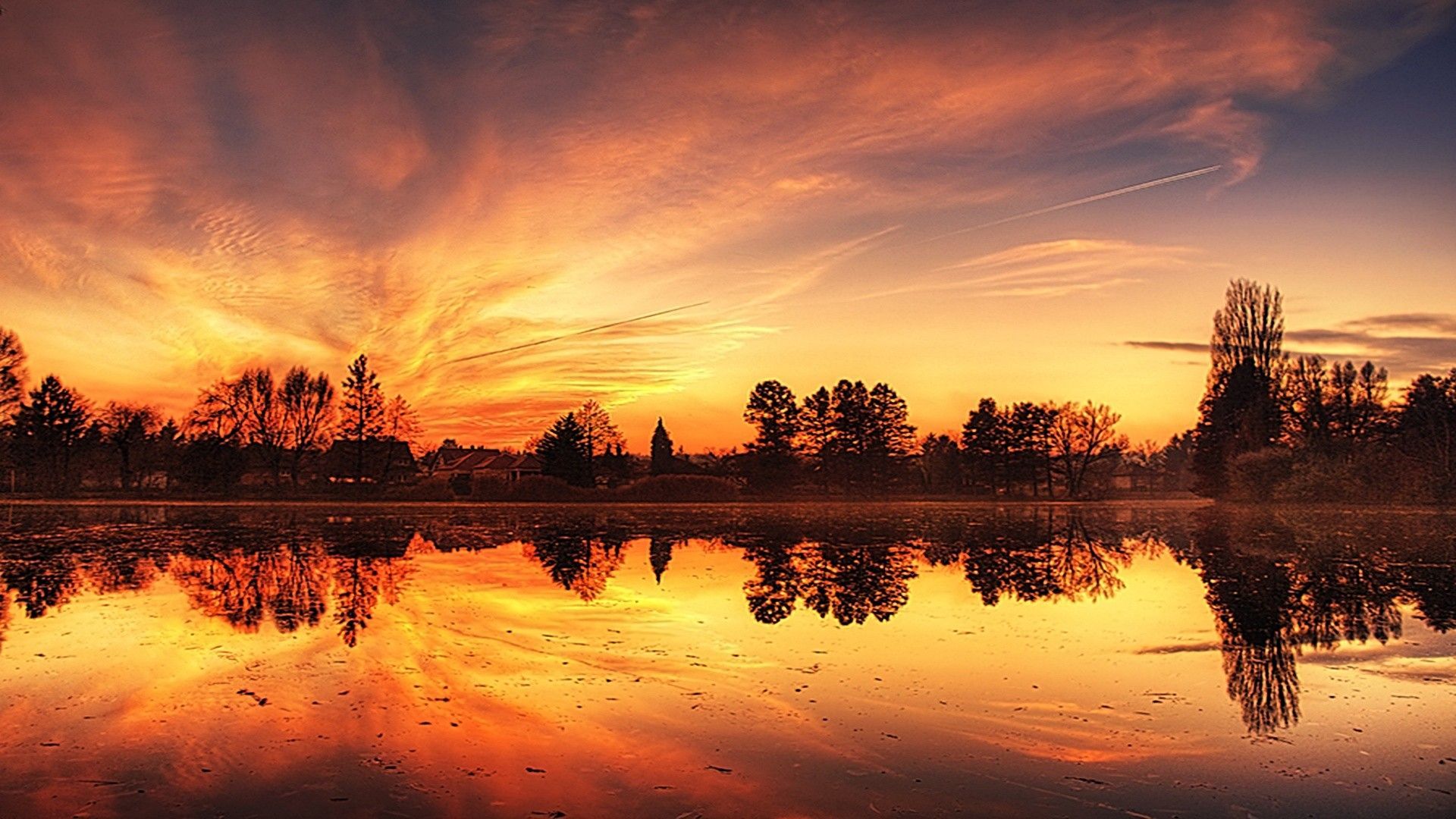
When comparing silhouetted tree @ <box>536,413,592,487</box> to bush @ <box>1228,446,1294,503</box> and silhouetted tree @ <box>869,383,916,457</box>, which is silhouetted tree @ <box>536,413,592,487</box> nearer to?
silhouetted tree @ <box>869,383,916,457</box>

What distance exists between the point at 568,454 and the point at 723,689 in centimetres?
6599

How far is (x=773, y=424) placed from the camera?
8506cm

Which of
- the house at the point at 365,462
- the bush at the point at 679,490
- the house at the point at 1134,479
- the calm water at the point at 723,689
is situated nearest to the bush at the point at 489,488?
the bush at the point at 679,490

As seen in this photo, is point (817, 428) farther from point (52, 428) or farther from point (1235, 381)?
point (52, 428)

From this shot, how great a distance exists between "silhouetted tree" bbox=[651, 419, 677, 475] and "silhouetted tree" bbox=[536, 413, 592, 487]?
1869 cm

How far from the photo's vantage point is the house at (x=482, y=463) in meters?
96.4

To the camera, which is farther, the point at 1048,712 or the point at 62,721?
the point at 1048,712

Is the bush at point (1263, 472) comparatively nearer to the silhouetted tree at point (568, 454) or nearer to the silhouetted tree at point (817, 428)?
the silhouetted tree at point (817, 428)

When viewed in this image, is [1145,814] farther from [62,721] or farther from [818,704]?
[62,721]

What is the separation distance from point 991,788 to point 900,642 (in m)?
6.36

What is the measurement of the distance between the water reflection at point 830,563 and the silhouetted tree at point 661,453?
159ft

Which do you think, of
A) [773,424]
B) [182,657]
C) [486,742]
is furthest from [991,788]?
[773,424]

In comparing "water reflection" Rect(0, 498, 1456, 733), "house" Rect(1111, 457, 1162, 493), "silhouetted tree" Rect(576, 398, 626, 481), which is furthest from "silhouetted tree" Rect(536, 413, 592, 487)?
"house" Rect(1111, 457, 1162, 493)

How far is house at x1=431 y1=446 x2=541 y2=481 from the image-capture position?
316 ft
